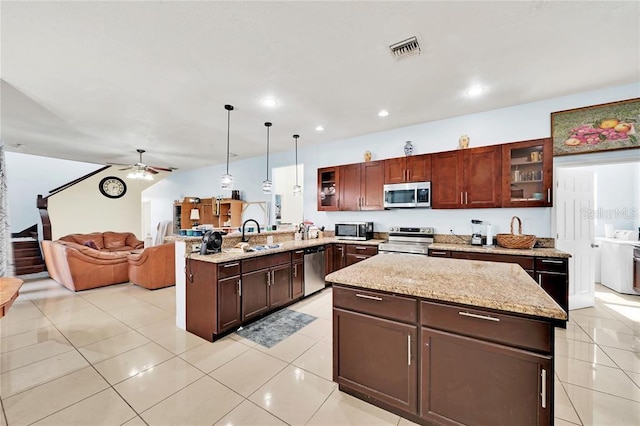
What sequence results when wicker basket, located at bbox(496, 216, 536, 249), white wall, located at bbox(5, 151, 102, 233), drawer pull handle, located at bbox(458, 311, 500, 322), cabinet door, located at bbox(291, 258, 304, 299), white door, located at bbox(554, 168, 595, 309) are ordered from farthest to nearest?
white wall, located at bbox(5, 151, 102, 233)
cabinet door, located at bbox(291, 258, 304, 299)
white door, located at bbox(554, 168, 595, 309)
wicker basket, located at bbox(496, 216, 536, 249)
drawer pull handle, located at bbox(458, 311, 500, 322)

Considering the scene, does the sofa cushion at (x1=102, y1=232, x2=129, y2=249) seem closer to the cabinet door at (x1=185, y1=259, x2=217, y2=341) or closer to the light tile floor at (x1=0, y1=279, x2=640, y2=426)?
the light tile floor at (x1=0, y1=279, x2=640, y2=426)

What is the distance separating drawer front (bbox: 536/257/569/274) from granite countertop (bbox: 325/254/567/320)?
1361 mm

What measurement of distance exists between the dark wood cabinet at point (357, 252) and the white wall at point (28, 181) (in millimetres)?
8855

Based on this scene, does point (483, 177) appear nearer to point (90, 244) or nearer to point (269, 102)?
point (269, 102)

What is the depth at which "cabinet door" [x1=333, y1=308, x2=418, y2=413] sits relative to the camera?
1560mm

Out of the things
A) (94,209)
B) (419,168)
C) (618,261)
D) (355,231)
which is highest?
(419,168)

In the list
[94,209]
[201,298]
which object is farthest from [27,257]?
[201,298]

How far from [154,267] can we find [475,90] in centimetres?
571

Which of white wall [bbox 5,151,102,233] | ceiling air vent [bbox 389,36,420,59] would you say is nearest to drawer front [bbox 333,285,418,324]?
ceiling air vent [bbox 389,36,420,59]

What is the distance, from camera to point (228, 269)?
2750 millimetres

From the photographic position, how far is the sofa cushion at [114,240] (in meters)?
7.02

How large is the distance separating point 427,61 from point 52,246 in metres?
7.12

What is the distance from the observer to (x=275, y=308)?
344 centimetres

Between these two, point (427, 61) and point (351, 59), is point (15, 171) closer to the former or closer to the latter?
point (351, 59)
